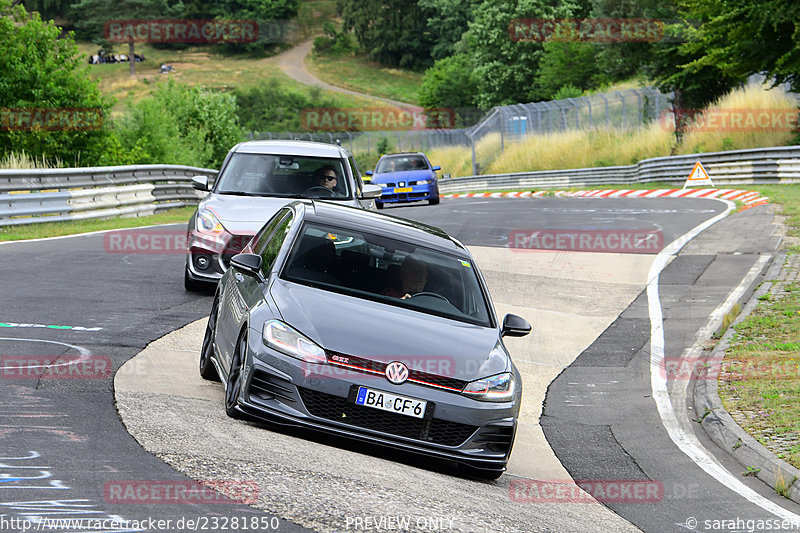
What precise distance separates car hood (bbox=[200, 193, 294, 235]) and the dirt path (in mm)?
104637

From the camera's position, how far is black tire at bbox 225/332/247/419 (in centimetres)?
711

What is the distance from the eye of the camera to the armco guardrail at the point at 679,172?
33.2 meters

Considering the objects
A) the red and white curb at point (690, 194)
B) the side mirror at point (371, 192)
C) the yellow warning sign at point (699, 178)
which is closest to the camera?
the side mirror at point (371, 192)

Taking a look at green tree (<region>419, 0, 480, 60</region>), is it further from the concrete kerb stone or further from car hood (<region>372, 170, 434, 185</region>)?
the concrete kerb stone

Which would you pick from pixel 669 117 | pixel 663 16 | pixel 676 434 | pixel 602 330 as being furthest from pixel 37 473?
pixel 663 16

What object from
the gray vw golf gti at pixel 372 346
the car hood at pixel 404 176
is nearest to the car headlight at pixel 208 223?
the gray vw golf gti at pixel 372 346

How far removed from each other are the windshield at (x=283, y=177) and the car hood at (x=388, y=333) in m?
5.95

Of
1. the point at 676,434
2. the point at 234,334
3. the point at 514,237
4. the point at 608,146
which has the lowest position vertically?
the point at 608,146

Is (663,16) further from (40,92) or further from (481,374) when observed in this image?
(481,374)

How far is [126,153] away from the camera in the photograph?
32625 mm

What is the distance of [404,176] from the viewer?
1323 inches

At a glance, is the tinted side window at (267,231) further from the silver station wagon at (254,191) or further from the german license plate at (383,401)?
the silver station wagon at (254,191)

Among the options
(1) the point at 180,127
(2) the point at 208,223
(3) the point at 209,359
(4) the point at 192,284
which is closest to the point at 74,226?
(4) the point at 192,284

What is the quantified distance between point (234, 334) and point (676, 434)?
3814mm
